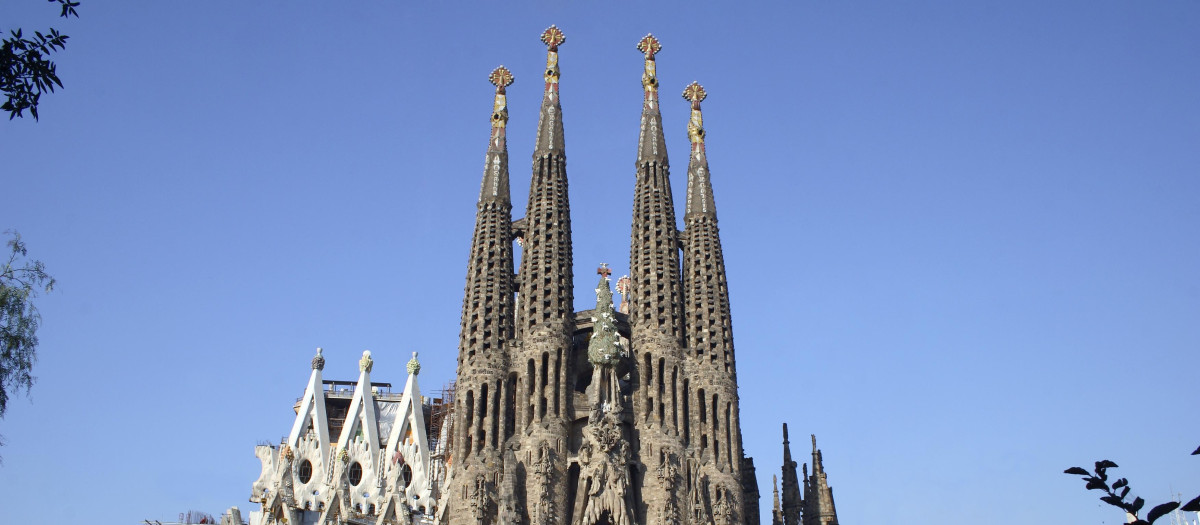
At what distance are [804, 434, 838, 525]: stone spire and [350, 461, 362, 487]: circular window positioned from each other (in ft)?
75.5

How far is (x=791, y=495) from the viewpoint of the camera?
5559 cm

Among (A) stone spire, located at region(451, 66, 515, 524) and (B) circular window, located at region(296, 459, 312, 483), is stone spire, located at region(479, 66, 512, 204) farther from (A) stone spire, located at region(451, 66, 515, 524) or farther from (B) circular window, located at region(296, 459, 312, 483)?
(B) circular window, located at region(296, 459, 312, 483)

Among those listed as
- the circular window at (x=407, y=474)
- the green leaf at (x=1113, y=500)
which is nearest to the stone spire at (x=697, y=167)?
the circular window at (x=407, y=474)

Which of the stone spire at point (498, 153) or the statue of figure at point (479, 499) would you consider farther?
the stone spire at point (498, 153)

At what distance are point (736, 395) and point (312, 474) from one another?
2299cm

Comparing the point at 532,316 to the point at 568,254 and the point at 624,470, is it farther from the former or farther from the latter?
the point at 624,470

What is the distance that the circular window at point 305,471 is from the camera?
207ft

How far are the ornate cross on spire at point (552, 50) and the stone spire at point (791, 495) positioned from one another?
2034cm

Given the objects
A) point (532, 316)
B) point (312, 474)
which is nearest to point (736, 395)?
point (532, 316)

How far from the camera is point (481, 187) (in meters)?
56.2

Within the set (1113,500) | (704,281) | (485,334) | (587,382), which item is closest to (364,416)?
(587,382)

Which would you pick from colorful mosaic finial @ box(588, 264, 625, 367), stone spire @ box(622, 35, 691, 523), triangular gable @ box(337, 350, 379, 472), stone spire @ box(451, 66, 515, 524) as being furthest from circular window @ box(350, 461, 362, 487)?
stone spire @ box(622, 35, 691, 523)

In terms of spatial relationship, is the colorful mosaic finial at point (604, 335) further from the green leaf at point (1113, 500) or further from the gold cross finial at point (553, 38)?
the green leaf at point (1113, 500)

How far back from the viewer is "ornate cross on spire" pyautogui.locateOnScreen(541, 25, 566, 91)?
59.4 metres
